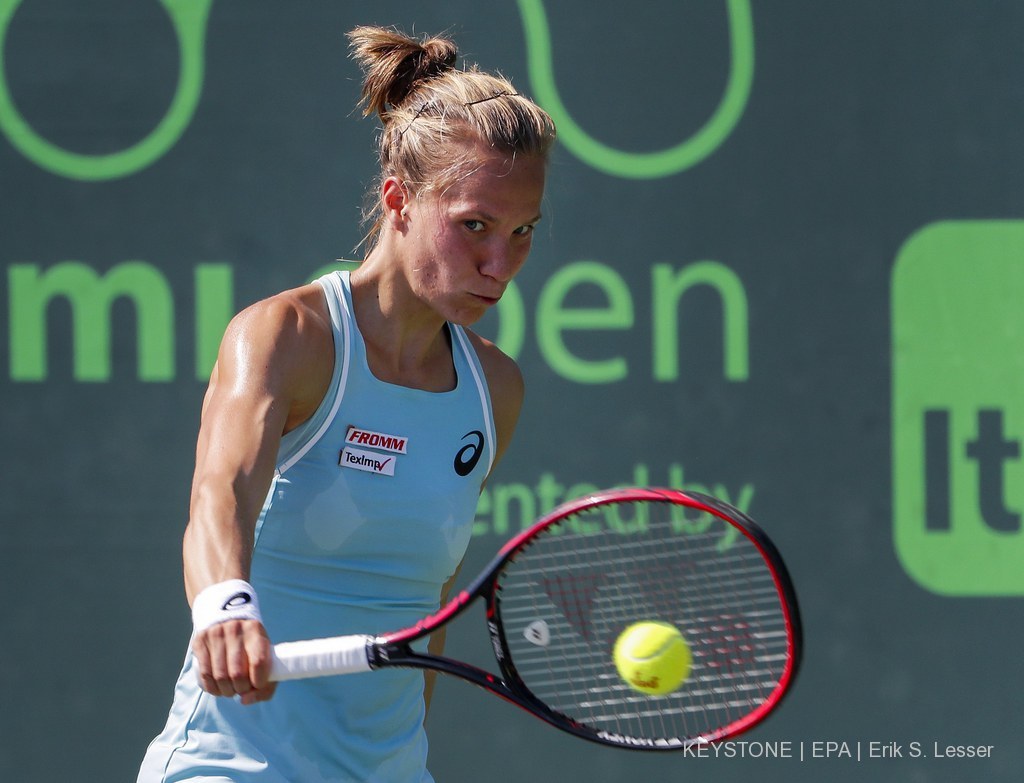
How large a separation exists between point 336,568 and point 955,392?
6.49 feet

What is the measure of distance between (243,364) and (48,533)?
180 cm

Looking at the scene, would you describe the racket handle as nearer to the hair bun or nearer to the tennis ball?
the tennis ball

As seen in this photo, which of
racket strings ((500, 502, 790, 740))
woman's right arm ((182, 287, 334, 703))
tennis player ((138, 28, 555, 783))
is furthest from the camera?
racket strings ((500, 502, 790, 740))

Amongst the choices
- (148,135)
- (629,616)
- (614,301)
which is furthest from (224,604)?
(148,135)

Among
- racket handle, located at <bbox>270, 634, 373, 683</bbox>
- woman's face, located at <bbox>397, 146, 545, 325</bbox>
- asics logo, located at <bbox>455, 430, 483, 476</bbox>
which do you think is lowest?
racket handle, located at <bbox>270, 634, 373, 683</bbox>

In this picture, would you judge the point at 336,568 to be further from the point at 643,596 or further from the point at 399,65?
the point at 643,596

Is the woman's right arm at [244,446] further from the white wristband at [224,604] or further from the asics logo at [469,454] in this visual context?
the asics logo at [469,454]

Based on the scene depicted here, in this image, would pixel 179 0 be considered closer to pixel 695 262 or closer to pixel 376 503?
pixel 695 262

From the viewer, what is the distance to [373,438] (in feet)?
5.50

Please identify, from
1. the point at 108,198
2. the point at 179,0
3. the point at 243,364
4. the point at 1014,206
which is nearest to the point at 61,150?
the point at 108,198

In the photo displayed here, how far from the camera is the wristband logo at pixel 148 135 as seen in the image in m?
3.11

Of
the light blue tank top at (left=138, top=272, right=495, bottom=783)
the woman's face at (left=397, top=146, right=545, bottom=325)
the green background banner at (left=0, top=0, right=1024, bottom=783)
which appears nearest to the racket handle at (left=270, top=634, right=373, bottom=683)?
the light blue tank top at (left=138, top=272, right=495, bottom=783)

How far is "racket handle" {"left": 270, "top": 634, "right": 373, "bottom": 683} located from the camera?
1409 mm

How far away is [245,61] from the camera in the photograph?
123 inches
